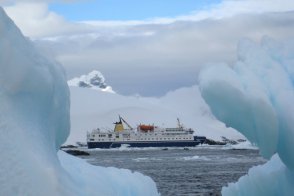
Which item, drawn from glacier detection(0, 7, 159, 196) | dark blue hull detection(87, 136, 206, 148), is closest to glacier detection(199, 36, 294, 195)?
glacier detection(0, 7, 159, 196)

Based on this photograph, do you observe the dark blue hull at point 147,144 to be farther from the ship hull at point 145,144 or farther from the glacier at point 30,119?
the glacier at point 30,119

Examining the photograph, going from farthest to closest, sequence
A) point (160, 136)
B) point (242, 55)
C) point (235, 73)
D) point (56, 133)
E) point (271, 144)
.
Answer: point (160, 136) < point (242, 55) < point (235, 73) < point (271, 144) < point (56, 133)

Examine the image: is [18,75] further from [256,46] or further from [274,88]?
[256,46]

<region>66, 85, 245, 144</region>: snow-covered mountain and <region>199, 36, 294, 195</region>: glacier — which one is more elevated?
<region>66, 85, 245, 144</region>: snow-covered mountain

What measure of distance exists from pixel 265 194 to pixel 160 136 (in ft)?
293

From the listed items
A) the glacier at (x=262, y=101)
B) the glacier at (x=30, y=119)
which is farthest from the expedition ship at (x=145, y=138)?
the glacier at (x=30, y=119)

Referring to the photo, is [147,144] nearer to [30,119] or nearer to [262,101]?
[262,101]

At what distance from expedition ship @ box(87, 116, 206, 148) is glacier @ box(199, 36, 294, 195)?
8845cm

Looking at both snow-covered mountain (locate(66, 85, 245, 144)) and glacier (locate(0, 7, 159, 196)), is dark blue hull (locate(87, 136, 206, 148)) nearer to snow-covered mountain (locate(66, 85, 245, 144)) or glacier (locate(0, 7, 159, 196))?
snow-covered mountain (locate(66, 85, 245, 144))

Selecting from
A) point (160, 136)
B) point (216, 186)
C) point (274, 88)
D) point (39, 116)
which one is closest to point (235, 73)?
point (274, 88)

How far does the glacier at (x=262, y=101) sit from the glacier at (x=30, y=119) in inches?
177

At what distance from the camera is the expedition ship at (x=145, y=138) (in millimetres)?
104625

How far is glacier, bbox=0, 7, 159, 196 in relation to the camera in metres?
8.64

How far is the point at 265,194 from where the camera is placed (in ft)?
51.3
